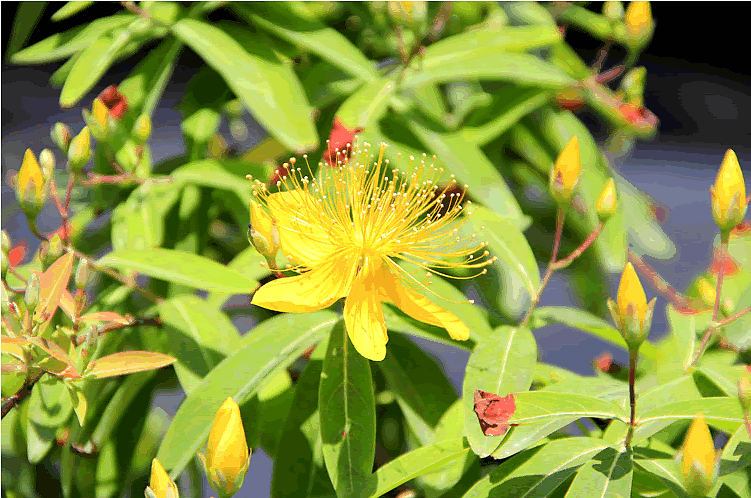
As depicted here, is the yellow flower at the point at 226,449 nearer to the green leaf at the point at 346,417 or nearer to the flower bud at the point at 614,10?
the green leaf at the point at 346,417

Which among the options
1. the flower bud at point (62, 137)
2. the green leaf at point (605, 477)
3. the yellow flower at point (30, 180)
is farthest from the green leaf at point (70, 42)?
the green leaf at point (605, 477)

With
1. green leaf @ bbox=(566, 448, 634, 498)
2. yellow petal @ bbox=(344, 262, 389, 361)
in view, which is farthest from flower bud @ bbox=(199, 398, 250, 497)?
green leaf @ bbox=(566, 448, 634, 498)

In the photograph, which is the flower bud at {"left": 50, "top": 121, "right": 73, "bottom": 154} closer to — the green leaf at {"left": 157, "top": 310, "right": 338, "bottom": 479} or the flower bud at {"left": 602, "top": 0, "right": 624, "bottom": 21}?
the green leaf at {"left": 157, "top": 310, "right": 338, "bottom": 479}

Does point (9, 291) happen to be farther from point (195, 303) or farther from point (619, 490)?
point (619, 490)

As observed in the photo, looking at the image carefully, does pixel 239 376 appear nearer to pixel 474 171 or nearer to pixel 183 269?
pixel 183 269

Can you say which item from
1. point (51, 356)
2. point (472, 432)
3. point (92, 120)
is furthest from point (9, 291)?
point (472, 432)

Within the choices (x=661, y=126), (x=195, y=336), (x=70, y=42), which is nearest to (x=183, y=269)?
(x=195, y=336)
